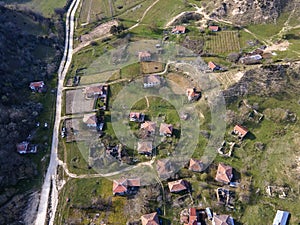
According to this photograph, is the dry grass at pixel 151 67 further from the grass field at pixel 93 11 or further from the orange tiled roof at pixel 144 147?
the grass field at pixel 93 11

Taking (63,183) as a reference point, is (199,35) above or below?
above

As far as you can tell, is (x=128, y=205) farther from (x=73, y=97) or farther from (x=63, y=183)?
(x=73, y=97)

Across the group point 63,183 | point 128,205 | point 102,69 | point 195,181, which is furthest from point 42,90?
point 195,181

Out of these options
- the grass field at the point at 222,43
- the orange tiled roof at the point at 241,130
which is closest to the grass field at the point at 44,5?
the grass field at the point at 222,43

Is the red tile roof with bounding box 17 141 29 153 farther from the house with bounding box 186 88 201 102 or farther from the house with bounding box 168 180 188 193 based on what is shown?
the house with bounding box 186 88 201 102

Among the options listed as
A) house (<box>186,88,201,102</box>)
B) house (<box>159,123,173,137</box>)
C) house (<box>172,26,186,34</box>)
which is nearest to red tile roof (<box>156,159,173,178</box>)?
house (<box>159,123,173,137</box>)

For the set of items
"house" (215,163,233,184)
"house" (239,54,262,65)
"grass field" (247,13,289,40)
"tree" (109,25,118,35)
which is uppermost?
"tree" (109,25,118,35)

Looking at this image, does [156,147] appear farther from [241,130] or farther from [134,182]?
[241,130]
